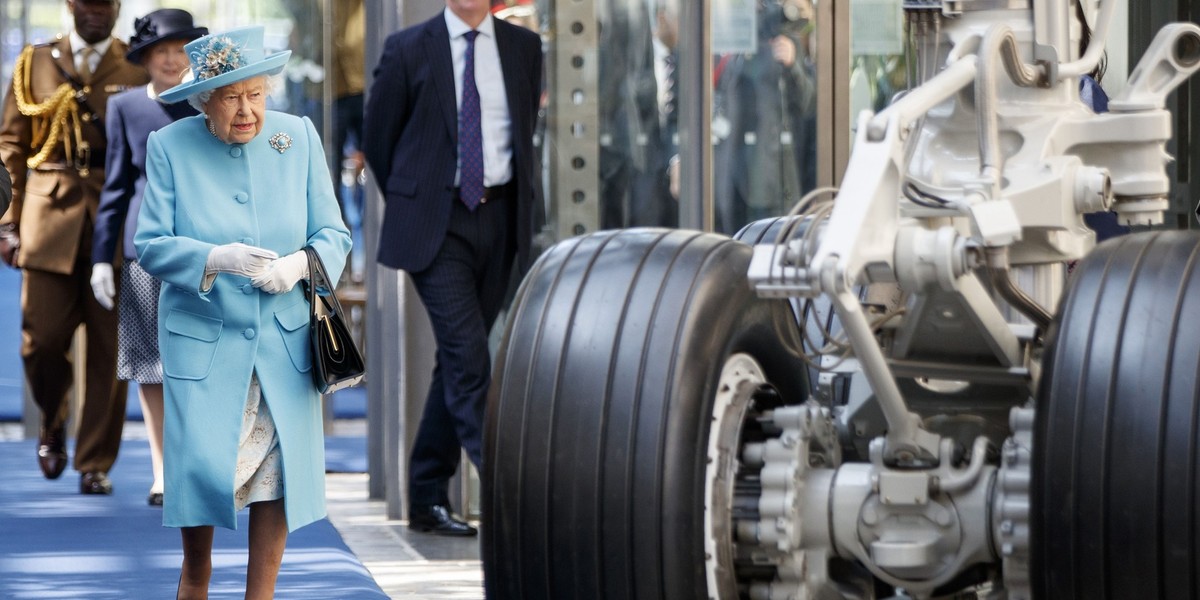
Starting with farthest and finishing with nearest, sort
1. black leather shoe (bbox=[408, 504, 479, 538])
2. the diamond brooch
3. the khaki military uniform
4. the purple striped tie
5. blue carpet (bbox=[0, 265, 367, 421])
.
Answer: blue carpet (bbox=[0, 265, 367, 421]), the khaki military uniform, black leather shoe (bbox=[408, 504, 479, 538]), the purple striped tie, the diamond brooch

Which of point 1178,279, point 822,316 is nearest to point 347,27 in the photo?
point 822,316

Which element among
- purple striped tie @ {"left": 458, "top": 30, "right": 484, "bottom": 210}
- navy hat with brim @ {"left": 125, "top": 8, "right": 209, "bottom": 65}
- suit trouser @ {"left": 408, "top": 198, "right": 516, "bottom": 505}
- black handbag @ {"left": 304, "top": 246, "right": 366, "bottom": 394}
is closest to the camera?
black handbag @ {"left": 304, "top": 246, "right": 366, "bottom": 394}

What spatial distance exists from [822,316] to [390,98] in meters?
2.35

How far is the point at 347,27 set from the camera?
10289 millimetres

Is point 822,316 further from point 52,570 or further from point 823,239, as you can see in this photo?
point 52,570

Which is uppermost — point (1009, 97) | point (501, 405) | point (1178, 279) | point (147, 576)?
point (1009, 97)

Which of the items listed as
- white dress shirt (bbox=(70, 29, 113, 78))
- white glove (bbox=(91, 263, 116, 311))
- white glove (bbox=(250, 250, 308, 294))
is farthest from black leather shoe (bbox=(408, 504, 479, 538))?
white dress shirt (bbox=(70, 29, 113, 78))

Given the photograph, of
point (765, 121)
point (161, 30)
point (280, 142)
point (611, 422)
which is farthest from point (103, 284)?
point (611, 422)

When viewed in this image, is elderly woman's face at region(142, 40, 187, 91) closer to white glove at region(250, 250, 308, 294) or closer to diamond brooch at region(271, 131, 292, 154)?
diamond brooch at region(271, 131, 292, 154)

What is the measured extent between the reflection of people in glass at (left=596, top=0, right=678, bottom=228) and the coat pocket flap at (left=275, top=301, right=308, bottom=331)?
261 cm

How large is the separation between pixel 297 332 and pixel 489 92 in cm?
209

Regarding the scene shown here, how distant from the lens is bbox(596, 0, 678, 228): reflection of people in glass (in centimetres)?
717

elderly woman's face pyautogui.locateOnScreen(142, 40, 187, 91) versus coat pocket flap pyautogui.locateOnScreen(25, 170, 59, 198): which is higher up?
elderly woman's face pyautogui.locateOnScreen(142, 40, 187, 91)

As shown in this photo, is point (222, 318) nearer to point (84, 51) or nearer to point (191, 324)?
point (191, 324)
